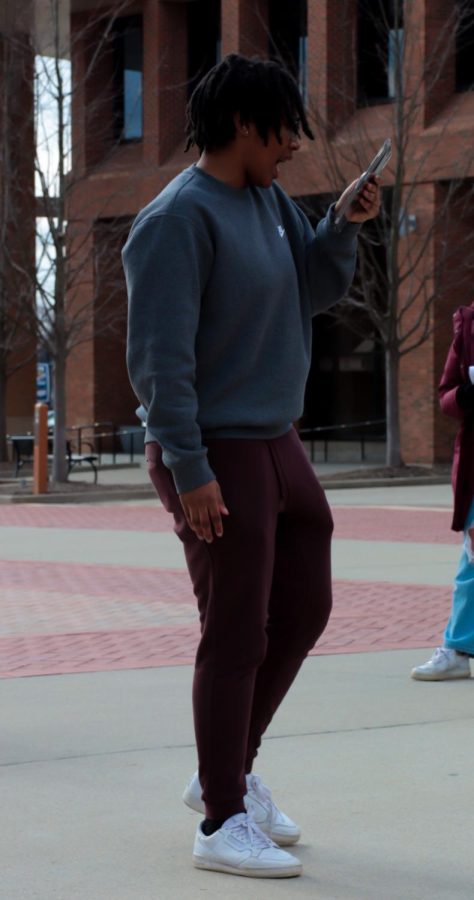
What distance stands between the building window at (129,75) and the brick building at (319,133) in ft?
0.14

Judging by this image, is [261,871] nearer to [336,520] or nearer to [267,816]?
[267,816]

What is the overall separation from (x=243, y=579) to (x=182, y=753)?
63.9 inches

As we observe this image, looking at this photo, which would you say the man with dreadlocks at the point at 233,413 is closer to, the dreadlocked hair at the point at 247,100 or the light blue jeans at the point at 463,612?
the dreadlocked hair at the point at 247,100

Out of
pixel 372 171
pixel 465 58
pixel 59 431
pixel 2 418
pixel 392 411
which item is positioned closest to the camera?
pixel 372 171

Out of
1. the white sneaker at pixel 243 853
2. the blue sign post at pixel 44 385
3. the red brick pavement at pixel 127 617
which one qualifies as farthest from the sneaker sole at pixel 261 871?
the blue sign post at pixel 44 385

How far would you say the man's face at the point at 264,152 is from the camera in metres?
4.05

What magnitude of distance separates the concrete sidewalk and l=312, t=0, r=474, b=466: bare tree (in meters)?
22.7

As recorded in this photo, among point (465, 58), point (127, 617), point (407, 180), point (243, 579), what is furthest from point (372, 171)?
point (465, 58)

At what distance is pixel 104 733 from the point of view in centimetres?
582

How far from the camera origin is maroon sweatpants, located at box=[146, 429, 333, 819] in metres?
4.01

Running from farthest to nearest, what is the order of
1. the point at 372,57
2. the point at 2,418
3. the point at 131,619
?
the point at 372,57, the point at 2,418, the point at 131,619

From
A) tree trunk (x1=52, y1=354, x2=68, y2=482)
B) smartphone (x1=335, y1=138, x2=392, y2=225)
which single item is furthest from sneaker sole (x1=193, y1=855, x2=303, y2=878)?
tree trunk (x1=52, y1=354, x2=68, y2=482)

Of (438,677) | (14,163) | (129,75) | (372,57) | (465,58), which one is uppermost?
(129,75)

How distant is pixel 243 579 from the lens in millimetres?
Answer: 3998
